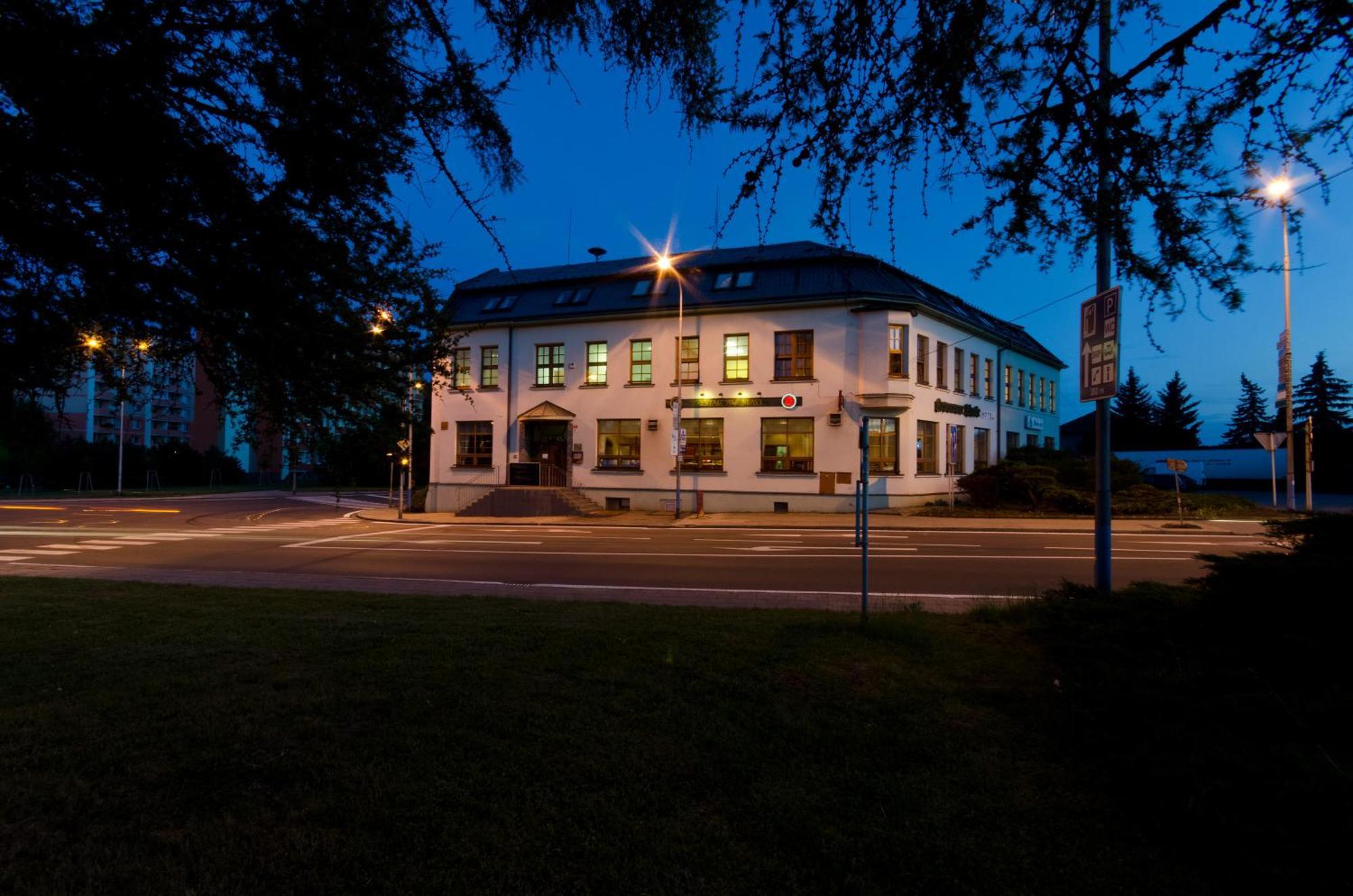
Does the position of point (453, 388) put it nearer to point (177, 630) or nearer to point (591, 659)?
point (591, 659)

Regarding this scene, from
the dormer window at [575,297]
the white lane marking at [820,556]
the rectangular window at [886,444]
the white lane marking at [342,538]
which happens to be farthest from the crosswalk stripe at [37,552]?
the rectangular window at [886,444]

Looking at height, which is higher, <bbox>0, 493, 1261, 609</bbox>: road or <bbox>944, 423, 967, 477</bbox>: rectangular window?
<bbox>944, 423, 967, 477</bbox>: rectangular window

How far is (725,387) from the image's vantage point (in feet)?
94.5

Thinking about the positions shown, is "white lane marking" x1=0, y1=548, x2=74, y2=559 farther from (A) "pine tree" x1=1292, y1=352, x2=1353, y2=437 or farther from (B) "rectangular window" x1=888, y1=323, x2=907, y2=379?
(A) "pine tree" x1=1292, y1=352, x2=1353, y2=437

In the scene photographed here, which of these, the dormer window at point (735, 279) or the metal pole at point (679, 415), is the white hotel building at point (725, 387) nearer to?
the dormer window at point (735, 279)

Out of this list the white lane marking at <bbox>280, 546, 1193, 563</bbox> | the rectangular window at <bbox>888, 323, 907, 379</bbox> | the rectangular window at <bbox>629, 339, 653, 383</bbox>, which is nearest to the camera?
the white lane marking at <bbox>280, 546, 1193, 563</bbox>

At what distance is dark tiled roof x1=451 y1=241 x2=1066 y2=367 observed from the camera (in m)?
27.5

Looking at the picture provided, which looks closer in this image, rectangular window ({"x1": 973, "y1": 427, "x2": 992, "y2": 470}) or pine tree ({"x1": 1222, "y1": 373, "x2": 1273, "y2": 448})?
rectangular window ({"x1": 973, "y1": 427, "x2": 992, "y2": 470})

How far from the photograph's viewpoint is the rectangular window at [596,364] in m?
30.8

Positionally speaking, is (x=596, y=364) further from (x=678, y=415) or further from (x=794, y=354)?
(x=794, y=354)

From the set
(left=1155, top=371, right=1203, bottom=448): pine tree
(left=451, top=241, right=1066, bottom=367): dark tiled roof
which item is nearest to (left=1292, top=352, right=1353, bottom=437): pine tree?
(left=1155, top=371, right=1203, bottom=448): pine tree

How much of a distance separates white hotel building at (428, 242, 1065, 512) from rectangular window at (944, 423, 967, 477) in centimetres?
10

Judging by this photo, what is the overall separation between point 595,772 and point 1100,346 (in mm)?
7130

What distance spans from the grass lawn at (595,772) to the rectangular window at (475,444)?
2626 cm
